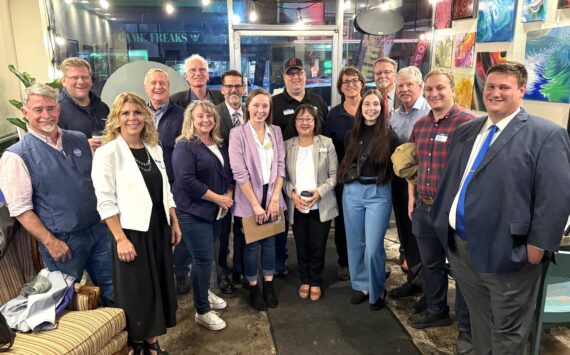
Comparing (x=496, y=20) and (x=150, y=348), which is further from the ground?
(x=496, y=20)

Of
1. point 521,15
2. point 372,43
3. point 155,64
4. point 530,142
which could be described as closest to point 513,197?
point 530,142

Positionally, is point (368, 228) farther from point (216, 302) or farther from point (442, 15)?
point (442, 15)

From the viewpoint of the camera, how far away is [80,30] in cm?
474

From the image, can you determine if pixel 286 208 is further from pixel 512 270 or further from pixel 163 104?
pixel 512 270

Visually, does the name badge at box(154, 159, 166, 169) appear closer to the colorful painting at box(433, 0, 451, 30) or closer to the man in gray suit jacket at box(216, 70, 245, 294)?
the man in gray suit jacket at box(216, 70, 245, 294)

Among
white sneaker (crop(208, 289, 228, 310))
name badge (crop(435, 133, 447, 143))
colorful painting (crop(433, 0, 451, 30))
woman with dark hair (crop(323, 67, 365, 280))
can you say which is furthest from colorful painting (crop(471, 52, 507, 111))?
white sneaker (crop(208, 289, 228, 310))

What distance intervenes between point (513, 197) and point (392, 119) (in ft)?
4.92

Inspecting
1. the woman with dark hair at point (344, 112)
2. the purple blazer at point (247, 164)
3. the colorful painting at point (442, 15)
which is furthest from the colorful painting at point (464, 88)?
the purple blazer at point (247, 164)

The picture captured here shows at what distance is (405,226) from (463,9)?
2.25 metres

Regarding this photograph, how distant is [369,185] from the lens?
→ 2754 mm

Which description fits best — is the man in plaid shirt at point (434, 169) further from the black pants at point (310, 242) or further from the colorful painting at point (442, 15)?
the colorful painting at point (442, 15)

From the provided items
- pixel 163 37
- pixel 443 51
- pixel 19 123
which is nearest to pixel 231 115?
pixel 19 123

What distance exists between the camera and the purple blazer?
273cm

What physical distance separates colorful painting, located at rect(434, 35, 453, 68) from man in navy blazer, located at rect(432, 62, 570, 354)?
2.58 metres
